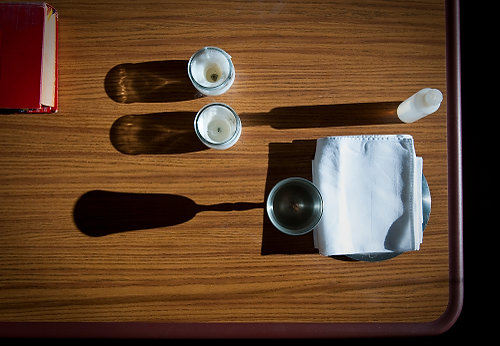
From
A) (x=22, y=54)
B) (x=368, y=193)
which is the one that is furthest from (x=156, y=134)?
(x=368, y=193)

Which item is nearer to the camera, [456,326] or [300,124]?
[300,124]

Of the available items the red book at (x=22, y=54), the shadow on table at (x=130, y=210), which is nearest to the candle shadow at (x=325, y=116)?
the shadow on table at (x=130, y=210)

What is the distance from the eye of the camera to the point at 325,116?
3.04 feet

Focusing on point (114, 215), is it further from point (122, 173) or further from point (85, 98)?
point (85, 98)

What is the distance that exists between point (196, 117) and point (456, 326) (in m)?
1.53

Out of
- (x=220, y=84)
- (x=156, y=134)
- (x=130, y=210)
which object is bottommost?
(x=130, y=210)

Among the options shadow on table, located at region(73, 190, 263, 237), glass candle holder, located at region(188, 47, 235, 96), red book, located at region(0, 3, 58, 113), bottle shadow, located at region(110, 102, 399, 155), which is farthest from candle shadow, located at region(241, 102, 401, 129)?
red book, located at region(0, 3, 58, 113)

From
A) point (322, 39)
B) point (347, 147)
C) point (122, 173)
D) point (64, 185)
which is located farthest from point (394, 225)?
point (64, 185)

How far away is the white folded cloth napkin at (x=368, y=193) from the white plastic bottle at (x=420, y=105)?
0.07 metres

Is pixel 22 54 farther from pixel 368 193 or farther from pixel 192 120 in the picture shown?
pixel 368 193

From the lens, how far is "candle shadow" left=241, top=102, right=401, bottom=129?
93 cm

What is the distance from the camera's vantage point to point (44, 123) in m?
0.94

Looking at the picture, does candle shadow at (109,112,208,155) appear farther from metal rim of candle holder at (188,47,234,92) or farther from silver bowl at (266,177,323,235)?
silver bowl at (266,177,323,235)

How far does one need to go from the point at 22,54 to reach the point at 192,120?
46cm
